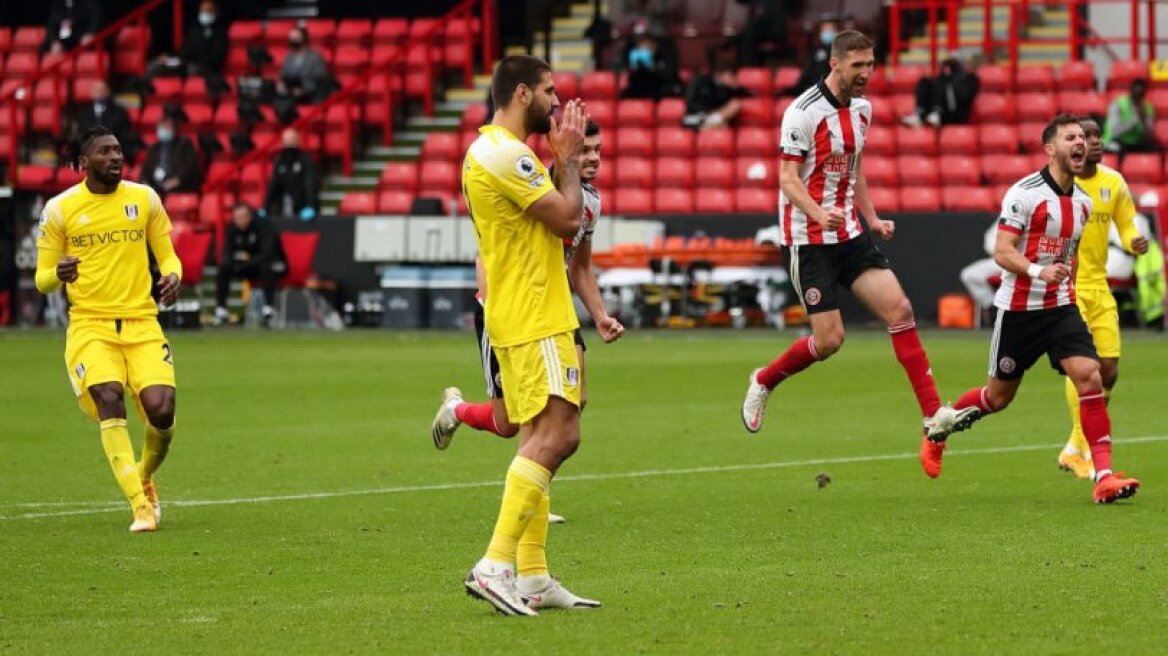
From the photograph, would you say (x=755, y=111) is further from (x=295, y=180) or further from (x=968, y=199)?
(x=295, y=180)

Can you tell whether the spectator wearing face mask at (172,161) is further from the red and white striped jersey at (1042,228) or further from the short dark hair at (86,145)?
the red and white striped jersey at (1042,228)

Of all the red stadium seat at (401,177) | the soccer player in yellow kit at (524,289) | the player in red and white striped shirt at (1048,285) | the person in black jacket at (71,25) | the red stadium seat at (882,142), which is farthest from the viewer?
the person in black jacket at (71,25)

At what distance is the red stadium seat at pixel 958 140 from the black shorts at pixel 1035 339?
19522 mm

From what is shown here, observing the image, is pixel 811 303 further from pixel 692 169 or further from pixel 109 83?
pixel 109 83

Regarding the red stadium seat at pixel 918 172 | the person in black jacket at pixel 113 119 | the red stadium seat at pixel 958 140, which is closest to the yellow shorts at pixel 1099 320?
the red stadium seat at pixel 918 172

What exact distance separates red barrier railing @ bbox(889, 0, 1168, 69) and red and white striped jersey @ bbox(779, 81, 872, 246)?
19677 millimetres

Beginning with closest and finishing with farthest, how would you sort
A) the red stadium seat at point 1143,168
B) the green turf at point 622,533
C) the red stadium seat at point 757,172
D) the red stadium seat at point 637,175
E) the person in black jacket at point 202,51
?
the green turf at point 622,533 < the red stadium seat at point 1143,168 < the red stadium seat at point 757,172 < the red stadium seat at point 637,175 < the person in black jacket at point 202,51

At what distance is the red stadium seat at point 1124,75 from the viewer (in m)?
31.3

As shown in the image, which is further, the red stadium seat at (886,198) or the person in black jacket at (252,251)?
the person in black jacket at (252,251)

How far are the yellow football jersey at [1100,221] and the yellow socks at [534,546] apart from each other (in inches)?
227

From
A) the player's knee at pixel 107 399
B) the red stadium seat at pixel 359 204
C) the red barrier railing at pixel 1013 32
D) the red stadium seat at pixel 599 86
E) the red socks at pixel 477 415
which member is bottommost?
the red stadium seat at pixel 359 204

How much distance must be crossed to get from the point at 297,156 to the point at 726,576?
23.9 metres

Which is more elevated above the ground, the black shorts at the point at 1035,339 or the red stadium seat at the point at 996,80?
the red stadium seat at the point at 996,80

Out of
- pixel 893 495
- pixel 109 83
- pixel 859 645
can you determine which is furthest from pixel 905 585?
pixel 109 83
